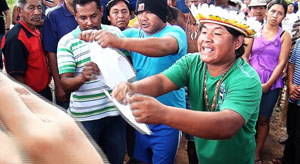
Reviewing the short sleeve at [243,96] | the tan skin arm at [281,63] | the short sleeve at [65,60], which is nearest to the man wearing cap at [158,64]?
the short sleeve at [65,60]

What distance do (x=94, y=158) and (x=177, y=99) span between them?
2110 millimetres

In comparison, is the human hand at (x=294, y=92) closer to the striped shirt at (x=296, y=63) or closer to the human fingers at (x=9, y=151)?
the striped shirt at (x=296, y=63)

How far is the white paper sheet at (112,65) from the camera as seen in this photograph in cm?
183

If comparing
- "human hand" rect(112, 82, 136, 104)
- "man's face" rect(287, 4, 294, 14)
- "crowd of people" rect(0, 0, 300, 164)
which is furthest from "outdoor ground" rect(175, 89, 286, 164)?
"man's face" rect(287, 4, 294, 14)

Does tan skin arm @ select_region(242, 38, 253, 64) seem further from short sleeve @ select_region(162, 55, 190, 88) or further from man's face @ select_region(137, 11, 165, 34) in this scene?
short sleeve @ select_region(162, 55, 190, 88)

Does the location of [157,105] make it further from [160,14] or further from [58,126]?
[160,14]

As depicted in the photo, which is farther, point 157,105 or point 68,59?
point 68,59

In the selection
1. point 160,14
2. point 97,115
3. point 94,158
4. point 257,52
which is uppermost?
point 160,14

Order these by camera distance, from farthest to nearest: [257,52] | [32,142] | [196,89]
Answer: [257,52] → [196,89] → [32,142]

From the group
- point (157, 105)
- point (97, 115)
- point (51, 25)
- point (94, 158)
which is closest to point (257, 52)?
point (97, 115)

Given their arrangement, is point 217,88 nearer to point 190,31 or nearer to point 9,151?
point 9,151

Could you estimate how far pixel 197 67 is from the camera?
2.00m

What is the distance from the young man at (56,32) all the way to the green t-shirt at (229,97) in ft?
5.58

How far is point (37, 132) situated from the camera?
51 centimetres
